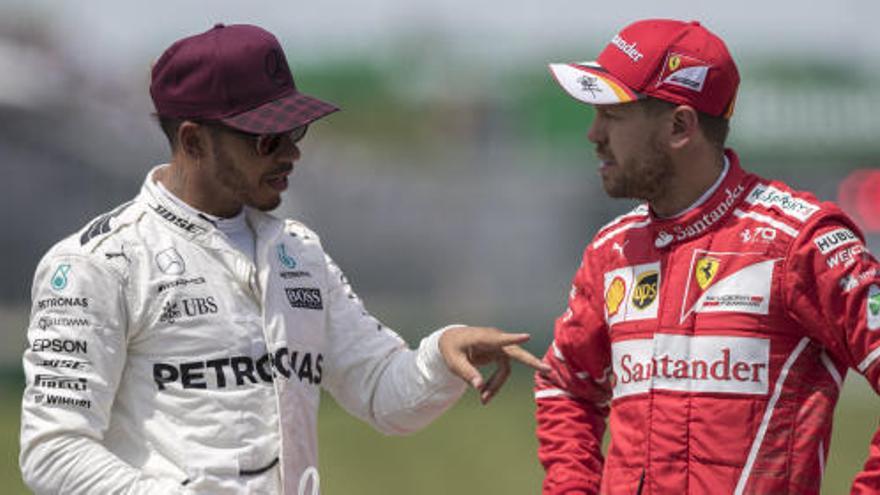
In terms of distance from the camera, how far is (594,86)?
5199mm

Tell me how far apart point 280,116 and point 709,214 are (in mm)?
1246

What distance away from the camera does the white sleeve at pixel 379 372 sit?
5293 millimetres

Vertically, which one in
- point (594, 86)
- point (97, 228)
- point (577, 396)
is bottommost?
point (577, 396)

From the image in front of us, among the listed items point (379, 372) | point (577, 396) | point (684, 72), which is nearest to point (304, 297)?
point (379, 372)

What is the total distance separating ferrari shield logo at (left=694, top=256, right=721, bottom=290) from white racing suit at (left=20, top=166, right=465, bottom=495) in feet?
3.61

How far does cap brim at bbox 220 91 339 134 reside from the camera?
16.1ft

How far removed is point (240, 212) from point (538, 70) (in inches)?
1024

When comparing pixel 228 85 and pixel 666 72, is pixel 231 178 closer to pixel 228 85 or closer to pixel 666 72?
pixel 228 85

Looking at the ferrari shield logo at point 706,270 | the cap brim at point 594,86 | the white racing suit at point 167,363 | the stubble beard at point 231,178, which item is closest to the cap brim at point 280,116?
the stubble beard at point 231,178

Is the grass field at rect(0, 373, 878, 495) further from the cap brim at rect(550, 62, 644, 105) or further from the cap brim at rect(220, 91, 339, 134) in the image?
the cap brim at rect(220, 91, 339, 134)

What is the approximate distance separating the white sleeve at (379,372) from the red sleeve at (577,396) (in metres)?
0.30

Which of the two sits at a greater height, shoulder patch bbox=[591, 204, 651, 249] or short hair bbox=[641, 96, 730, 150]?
short hair bbox=[641, 96, 730, 150]

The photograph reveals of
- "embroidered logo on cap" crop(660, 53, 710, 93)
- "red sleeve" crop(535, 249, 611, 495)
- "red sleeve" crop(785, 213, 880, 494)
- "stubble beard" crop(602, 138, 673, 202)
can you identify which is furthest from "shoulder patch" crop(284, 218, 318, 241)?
"red sleeve" crop(785, 213, 880, 494)

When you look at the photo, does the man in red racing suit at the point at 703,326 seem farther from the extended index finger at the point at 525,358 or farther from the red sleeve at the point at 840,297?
the extended index finger at the point at 525,358
